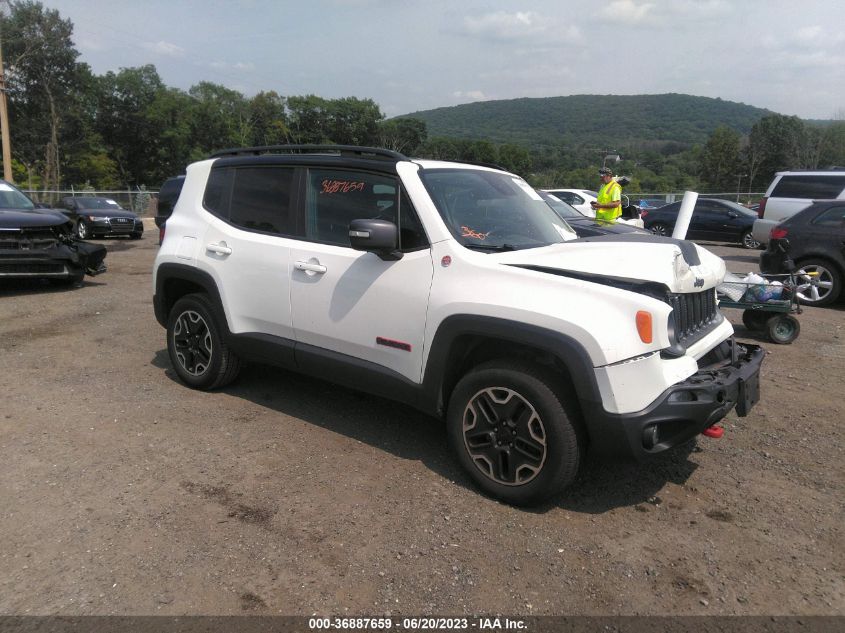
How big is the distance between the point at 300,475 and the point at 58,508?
1.27 meters

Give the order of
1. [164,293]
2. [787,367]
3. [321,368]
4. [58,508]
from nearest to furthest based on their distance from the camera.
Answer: [58,508]
[321,368]
[164,293]
[787,367]

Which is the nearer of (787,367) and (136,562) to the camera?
(136,562)

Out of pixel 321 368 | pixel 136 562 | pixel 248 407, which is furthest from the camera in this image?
pixel 248 407

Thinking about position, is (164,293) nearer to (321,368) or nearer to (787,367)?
(321,368)

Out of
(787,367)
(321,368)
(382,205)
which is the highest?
(382,205)

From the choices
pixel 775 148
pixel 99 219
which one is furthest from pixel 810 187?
pixel 775 148

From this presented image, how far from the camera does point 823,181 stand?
44.0ft

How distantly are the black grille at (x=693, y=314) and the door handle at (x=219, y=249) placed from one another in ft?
10.0

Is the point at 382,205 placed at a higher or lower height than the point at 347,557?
higher

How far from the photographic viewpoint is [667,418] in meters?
3.07

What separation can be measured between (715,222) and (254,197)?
1672 cm

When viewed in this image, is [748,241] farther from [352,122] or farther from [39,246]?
[352,122]

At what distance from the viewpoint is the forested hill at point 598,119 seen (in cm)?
9938

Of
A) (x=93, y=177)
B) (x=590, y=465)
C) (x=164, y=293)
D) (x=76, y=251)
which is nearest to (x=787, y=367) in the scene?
(x=590, y=465)
